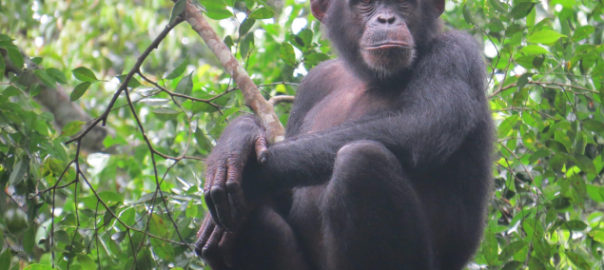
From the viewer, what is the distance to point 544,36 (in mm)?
4438

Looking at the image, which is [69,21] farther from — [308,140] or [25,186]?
[308,140]

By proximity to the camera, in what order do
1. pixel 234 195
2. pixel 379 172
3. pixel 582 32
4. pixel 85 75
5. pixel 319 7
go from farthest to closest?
pixel 319 7 → pixel 582 32 → pixel 85 75 → pixel 234 195 → pixel 379 172

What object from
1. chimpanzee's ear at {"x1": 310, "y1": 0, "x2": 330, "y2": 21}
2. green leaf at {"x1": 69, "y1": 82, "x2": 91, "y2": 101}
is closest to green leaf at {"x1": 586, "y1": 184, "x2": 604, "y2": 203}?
chimpanzee's ear at {"x1": 310, "y1": 0, "x2": 330, "y2": 21}

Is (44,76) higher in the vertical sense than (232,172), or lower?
higher

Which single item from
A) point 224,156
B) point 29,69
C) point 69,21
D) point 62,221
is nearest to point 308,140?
point 224,156

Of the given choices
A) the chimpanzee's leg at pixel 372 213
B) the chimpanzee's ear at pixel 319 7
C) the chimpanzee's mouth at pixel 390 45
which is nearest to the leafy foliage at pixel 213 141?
the chimpanzee's ear at pixel 319 7

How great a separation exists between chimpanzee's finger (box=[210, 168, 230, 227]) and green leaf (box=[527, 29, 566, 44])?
2315 mm

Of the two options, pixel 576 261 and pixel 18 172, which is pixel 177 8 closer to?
pixel 18 172

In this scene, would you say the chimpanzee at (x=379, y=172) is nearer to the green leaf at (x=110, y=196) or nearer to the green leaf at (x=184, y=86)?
the green leaf at (x=184, y=86)

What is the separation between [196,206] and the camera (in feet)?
15.1

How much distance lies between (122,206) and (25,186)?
63cm

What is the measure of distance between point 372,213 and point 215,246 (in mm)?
917

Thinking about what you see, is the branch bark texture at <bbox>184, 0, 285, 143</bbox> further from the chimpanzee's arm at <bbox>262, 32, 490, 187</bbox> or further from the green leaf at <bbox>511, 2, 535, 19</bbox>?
the green leaf at <bbox>511, 2, 535, 19</bbox>

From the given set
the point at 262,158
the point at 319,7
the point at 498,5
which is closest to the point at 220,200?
the point at 262,158
